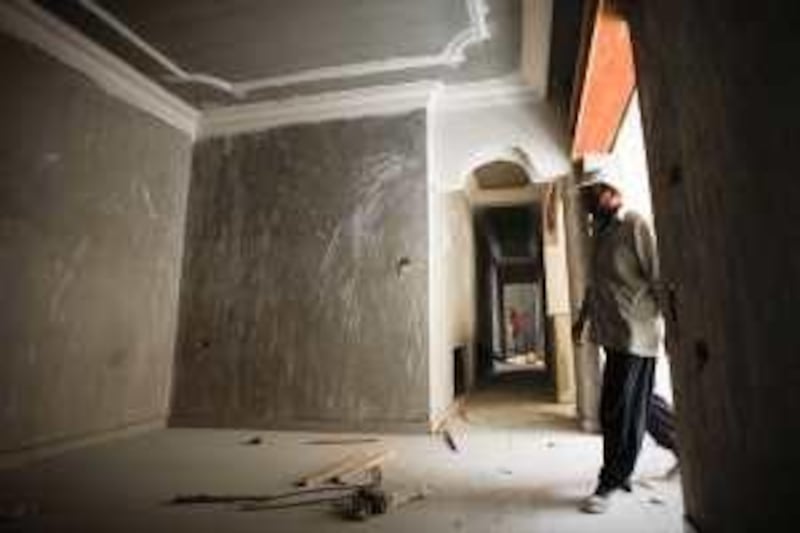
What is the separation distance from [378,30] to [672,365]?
9.86 feet

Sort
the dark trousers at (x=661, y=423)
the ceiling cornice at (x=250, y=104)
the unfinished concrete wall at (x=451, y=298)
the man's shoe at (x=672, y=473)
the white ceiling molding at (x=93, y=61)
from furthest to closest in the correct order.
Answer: the unfinished concrete wall at (x=451, y=298)
the ceiling cornice at (x=250, y=104)
the white ceiling molding at (x=93, y=61)
the dark trousers at (x=661, y=423)
the man's shoe at (x=672, y=473)

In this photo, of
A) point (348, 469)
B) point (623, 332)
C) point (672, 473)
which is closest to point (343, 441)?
point (348, 469)

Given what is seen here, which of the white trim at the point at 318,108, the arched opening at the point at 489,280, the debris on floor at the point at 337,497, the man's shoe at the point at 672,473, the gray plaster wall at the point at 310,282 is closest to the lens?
the debris on floor at the point at 337,497

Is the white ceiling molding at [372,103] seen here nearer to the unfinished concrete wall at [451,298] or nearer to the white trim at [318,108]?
the white trim at [318,108]

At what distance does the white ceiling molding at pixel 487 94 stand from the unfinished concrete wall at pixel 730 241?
2.53 metres

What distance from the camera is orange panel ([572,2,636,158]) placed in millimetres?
2582

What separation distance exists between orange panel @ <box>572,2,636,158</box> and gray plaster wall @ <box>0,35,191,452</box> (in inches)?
139

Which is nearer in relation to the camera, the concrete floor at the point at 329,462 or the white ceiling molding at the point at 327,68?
the concrete floor at the point at 329,462

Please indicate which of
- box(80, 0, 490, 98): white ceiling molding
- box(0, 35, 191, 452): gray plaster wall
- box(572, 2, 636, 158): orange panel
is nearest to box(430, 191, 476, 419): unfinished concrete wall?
box(80, 0, 490, 98): white ceiling molding

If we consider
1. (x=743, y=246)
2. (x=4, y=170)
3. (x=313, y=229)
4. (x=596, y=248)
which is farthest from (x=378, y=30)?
(x=743, y=246)

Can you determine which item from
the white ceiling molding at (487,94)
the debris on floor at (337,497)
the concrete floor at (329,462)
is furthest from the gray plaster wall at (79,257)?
the white ceiling molding at (487,94)

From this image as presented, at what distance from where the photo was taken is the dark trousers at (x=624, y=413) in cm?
230

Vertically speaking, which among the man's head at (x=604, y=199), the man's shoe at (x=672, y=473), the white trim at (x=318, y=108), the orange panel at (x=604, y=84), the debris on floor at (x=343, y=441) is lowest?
the debris on floor at (x=343, y=441)

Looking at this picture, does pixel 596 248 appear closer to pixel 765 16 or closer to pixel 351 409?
pixel 765 16
